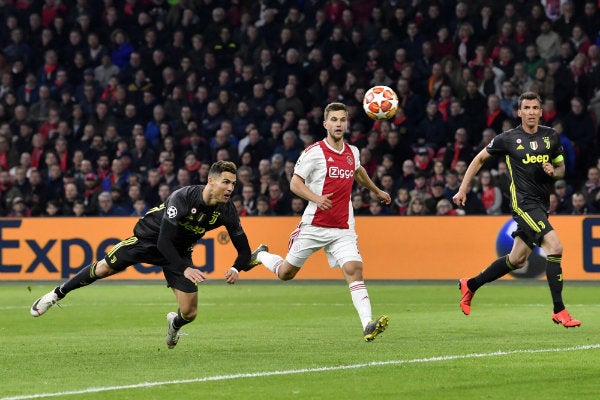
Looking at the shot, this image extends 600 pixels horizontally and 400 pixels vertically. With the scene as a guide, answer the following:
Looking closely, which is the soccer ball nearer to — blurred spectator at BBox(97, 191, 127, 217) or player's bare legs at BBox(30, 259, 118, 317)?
player's bare legs at BBox(30, 259, 118, 317)

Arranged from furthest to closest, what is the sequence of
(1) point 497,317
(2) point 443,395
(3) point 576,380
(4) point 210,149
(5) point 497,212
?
(4) point 210,149 → (5) point 497,212 → (1) point 497,317 → (3) point 576,380 → (2) point 443,395

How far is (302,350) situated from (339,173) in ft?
5.42

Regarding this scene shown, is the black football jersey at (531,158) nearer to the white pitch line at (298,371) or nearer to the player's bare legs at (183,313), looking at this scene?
the white pitch line at (298,371)

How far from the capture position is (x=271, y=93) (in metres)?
25.2

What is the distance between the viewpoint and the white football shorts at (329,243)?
11.5 metres

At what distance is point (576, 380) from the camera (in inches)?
348

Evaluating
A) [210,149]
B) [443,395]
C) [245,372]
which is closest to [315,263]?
[210,149]

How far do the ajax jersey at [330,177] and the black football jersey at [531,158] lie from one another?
1944 mm

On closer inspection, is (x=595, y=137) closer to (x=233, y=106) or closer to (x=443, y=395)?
(x=233, y=106)

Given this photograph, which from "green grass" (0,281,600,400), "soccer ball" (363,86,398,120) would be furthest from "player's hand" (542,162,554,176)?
"soccer ball" (363,86,398,120)

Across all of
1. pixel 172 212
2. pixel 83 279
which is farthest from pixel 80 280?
pixel 172 212

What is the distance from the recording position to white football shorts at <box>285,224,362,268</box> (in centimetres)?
1148

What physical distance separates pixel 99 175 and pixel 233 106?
117 inches

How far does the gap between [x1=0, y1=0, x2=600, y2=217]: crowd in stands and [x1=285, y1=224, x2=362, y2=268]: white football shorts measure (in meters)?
9.42
